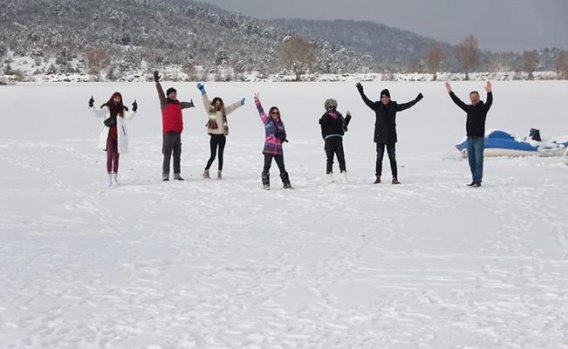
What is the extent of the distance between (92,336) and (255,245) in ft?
10.2

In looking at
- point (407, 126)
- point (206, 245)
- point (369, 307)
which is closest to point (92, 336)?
point (369, 307)

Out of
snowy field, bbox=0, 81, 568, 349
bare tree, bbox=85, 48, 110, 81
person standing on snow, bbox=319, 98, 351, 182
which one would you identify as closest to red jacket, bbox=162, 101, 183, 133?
snowy field, bbox=0, 81, 568, 349

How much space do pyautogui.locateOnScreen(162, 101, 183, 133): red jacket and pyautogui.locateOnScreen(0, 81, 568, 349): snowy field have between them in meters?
1.01

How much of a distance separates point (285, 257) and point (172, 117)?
6.21 meters

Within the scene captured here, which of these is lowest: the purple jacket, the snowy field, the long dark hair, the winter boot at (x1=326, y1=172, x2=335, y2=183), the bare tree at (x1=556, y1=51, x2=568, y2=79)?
the snowy field

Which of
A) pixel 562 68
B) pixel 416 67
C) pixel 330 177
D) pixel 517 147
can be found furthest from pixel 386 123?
pixel 416 67

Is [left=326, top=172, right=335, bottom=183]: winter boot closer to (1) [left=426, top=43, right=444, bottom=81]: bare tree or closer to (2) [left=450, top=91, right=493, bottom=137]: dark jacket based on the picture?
(2) [left=450, top=91, right=493, bottom=137]: dark jacket

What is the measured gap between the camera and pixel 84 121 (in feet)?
96.0

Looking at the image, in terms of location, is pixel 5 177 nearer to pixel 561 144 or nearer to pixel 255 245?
pixel 255 245

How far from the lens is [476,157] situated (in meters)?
11.9

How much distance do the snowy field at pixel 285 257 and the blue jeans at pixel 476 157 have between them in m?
0.26

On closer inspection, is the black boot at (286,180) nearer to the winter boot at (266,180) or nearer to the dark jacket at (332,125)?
the winter boot at (266,180)

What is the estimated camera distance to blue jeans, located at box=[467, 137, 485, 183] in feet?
38.9

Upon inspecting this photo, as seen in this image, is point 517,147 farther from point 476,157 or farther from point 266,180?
point 266,180
